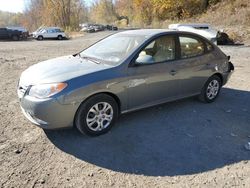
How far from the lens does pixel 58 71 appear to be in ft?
14.4

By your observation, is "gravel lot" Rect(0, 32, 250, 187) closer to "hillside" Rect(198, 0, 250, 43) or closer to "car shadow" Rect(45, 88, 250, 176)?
"car shadow" Rect(45, 88, 250, 176)

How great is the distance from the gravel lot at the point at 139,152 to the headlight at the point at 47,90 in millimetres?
728

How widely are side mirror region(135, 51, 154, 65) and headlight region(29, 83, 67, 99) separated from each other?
51.7 inches

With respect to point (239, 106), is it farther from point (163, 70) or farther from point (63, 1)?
point (63, 1)

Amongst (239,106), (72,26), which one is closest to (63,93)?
(239,106)

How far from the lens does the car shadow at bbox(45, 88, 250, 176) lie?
3725mm

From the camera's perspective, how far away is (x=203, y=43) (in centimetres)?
583

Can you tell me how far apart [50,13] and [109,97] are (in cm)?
4978

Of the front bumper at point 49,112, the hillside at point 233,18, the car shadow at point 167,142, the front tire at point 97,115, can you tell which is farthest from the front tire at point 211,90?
the hillside at point 233,18

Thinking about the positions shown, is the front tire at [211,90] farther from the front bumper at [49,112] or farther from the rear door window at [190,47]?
the front bumper at [49,112]

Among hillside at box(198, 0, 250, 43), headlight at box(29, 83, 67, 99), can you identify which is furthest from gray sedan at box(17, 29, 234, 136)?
hillside at box(198, 0, 250, 43)

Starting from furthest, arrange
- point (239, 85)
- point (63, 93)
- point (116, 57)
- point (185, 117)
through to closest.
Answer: point (239, 85) → point (185, 117) → point (116, 57) → point (63, 93)

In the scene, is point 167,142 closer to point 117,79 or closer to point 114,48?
point 117,79

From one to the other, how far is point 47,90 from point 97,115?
0.84 meters
